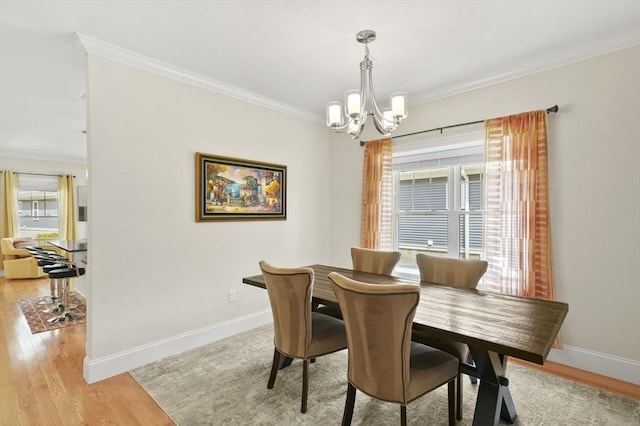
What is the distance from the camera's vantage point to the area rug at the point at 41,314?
3680 mm

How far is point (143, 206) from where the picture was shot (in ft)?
9.06

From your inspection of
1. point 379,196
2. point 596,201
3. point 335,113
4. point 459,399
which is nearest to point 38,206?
point 379,196

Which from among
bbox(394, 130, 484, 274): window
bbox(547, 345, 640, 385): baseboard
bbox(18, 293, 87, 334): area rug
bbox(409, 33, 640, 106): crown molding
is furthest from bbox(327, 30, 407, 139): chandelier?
bbox(18, 293, 87, 334): area rug

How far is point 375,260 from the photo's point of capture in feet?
10.2

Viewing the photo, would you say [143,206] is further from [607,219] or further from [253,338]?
[607,219]

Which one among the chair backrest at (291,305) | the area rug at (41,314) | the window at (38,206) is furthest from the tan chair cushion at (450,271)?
the window at (38,206)

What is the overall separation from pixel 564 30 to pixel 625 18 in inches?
13.7

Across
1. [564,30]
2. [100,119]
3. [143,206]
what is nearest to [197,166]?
[143,206]

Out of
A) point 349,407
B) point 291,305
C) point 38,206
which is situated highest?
point 38,206

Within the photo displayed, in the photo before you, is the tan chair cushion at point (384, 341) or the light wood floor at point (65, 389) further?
the light wood floor at point (65, 389)

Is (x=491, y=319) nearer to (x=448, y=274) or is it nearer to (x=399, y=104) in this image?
(x=448, y=274)

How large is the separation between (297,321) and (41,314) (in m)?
4.15

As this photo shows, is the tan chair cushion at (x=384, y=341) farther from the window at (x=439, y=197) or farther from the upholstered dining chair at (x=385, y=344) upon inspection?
the window at (x=439, y=197)

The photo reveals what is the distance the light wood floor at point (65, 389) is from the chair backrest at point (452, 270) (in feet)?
3.40
